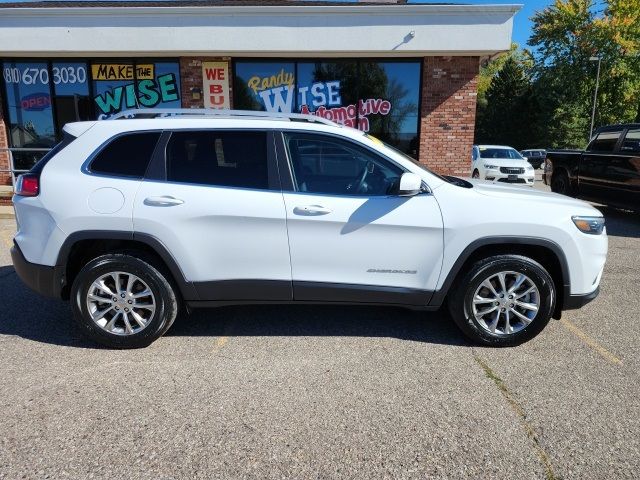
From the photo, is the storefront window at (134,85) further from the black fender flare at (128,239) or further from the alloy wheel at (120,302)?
the alloy wheel at (120,302)

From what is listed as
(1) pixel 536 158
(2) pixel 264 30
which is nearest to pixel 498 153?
(2) pixel 264 30

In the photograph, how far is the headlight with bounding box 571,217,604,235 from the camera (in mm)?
3574

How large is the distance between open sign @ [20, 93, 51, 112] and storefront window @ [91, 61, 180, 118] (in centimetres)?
125

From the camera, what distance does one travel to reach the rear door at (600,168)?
29.5ft

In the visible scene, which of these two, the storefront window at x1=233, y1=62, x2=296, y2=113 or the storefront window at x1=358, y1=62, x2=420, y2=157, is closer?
the storefront window at x1=358, y1=62, x2=420, y2=157

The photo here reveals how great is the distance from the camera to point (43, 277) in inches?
142

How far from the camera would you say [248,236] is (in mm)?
3516

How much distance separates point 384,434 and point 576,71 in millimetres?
44158

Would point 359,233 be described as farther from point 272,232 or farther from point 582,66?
point 582,66

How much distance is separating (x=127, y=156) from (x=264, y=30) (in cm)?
787

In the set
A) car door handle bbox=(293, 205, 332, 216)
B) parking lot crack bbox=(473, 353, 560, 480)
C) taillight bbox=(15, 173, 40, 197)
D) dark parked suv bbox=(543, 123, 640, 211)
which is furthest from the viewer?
dark parked suv bbox=(543, 123, 640, 211)

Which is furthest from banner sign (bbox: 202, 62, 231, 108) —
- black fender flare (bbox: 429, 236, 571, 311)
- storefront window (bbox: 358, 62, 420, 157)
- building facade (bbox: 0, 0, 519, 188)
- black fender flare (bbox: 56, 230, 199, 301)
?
black fender flare (bbox: 429, 236, 571, 311)

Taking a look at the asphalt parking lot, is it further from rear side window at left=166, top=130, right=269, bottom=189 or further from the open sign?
the open sign

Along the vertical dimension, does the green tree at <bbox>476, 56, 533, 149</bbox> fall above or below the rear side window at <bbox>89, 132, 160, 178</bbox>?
above
